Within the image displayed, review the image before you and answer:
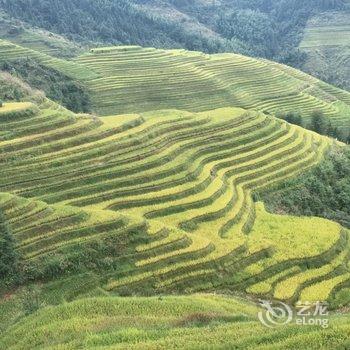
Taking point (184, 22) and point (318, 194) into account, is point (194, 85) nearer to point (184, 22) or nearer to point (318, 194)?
point (318, 194)

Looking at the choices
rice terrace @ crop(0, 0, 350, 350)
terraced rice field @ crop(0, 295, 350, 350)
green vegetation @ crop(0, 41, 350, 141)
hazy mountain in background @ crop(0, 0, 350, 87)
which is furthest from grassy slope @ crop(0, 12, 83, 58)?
terraced rice field @ crop(0, 295, 350, 350)

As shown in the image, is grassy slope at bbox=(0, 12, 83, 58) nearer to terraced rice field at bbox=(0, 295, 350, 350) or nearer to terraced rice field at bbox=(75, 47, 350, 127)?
terraced rice field at bbox=(75, 47, 350, 127)

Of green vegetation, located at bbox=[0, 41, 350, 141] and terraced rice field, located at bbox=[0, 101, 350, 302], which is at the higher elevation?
terraced rice field, located at bbox=[0, 101, 350, 302]

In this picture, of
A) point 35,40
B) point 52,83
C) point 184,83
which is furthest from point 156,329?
point 35,40

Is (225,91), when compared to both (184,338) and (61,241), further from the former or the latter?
(184,338)

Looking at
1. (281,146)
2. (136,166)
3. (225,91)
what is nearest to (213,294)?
(136,166)

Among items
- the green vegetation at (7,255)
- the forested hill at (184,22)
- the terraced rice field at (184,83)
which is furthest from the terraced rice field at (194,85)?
the green vegetation at (7,255)
